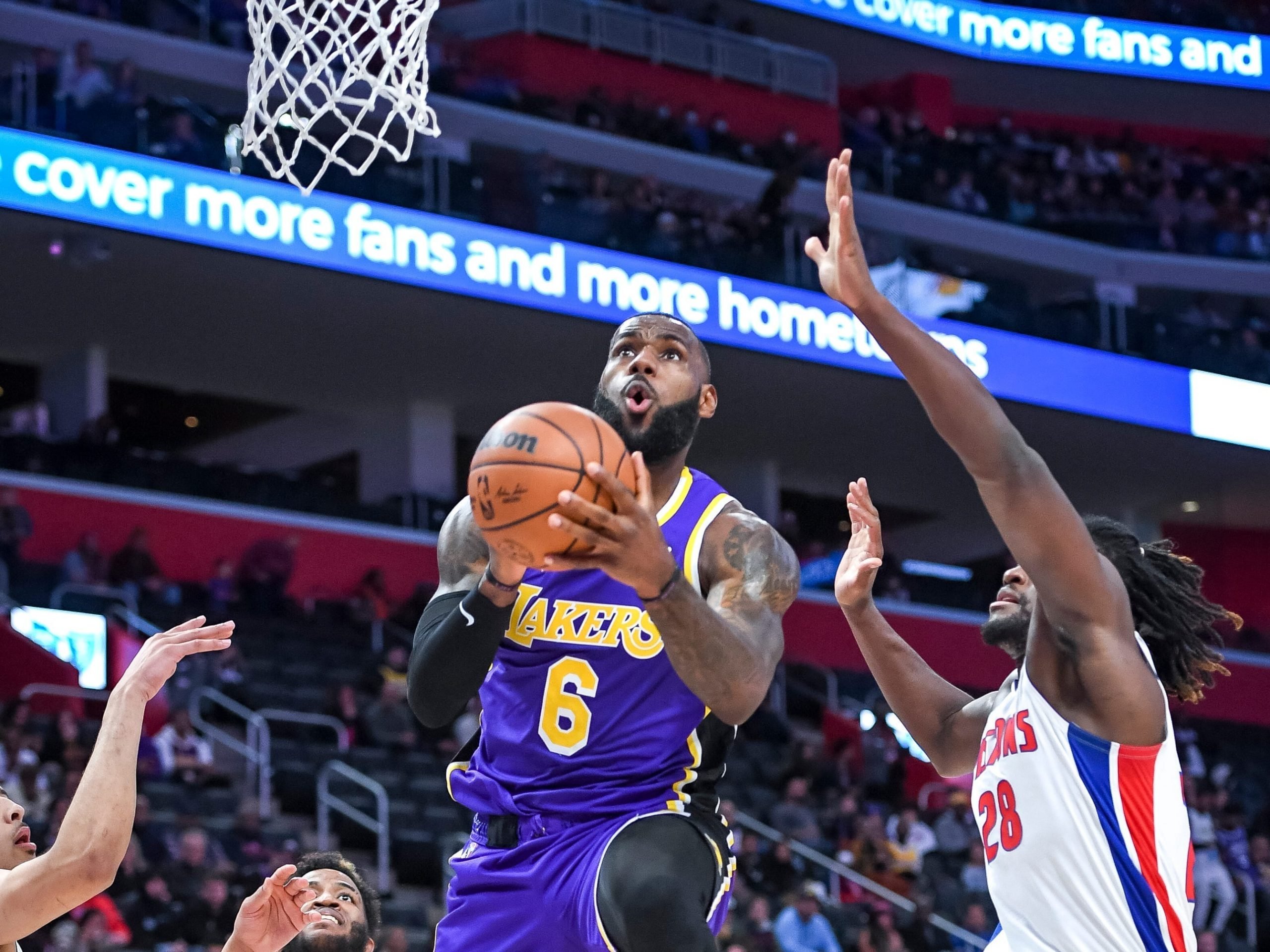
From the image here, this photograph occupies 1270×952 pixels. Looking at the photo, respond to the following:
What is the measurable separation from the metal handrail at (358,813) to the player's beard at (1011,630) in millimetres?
8190

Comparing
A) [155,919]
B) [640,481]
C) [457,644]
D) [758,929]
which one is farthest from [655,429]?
[758,929]

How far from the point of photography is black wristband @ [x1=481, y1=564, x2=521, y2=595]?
3.97m

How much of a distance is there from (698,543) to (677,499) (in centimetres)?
15

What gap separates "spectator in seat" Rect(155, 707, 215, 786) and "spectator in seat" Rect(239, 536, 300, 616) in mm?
3899

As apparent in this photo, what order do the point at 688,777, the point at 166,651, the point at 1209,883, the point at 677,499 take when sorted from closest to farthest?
the point at 166,651
the point at 688,777
the point at 677,499
the point at 1209,883

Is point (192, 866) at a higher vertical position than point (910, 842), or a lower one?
higher

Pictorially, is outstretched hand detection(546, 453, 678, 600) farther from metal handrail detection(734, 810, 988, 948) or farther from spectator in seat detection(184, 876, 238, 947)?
metal handrail detection(734, 810, 988, 948)

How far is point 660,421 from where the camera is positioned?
4461 mm

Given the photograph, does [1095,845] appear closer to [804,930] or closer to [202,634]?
[202,634]

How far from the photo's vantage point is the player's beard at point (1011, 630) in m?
4.16

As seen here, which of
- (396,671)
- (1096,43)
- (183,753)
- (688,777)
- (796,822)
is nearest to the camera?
(688,777)

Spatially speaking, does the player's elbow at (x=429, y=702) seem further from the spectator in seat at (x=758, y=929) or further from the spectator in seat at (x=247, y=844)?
the spectator in seat at (x=758, y=929)

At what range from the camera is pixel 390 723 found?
45.4 feet

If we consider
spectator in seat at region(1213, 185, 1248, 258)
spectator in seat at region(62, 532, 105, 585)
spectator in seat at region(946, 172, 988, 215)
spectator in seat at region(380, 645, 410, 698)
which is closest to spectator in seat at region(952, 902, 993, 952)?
spectator in seat at region(380, 645, 410, 698)
